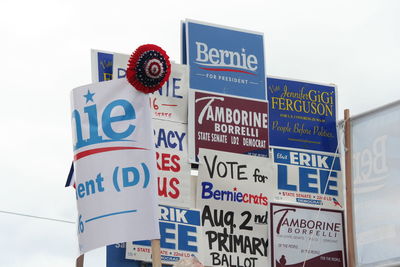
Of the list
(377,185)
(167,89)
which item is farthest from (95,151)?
(377,185)

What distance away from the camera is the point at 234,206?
12305 millimetres

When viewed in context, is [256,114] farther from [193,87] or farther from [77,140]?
[77,140]

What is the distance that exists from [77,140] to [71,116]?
41 cm

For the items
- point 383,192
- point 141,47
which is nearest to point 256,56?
point 383,192

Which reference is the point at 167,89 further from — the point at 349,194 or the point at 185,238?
the point at 349,194

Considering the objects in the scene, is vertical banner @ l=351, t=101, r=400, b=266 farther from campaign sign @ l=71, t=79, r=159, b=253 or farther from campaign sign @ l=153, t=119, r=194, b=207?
campaign sign @ l=71, t=79, r=159, b=253

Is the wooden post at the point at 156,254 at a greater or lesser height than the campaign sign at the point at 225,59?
lesser

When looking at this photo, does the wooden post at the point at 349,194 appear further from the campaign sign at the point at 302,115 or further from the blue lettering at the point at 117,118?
the blue lettering at the point at 117,118

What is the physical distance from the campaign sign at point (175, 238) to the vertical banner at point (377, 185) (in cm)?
232

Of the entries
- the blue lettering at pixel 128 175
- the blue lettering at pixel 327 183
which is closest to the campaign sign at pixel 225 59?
the blue lettering at pixel 327 183

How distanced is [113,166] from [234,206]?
2934 millimetres

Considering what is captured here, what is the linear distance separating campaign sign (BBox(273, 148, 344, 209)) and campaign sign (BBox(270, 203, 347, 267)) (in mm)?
183

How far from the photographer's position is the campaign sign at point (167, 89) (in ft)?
39.6

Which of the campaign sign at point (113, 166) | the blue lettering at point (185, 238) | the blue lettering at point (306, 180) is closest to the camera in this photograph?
the campaign sign at point (113, 166)
